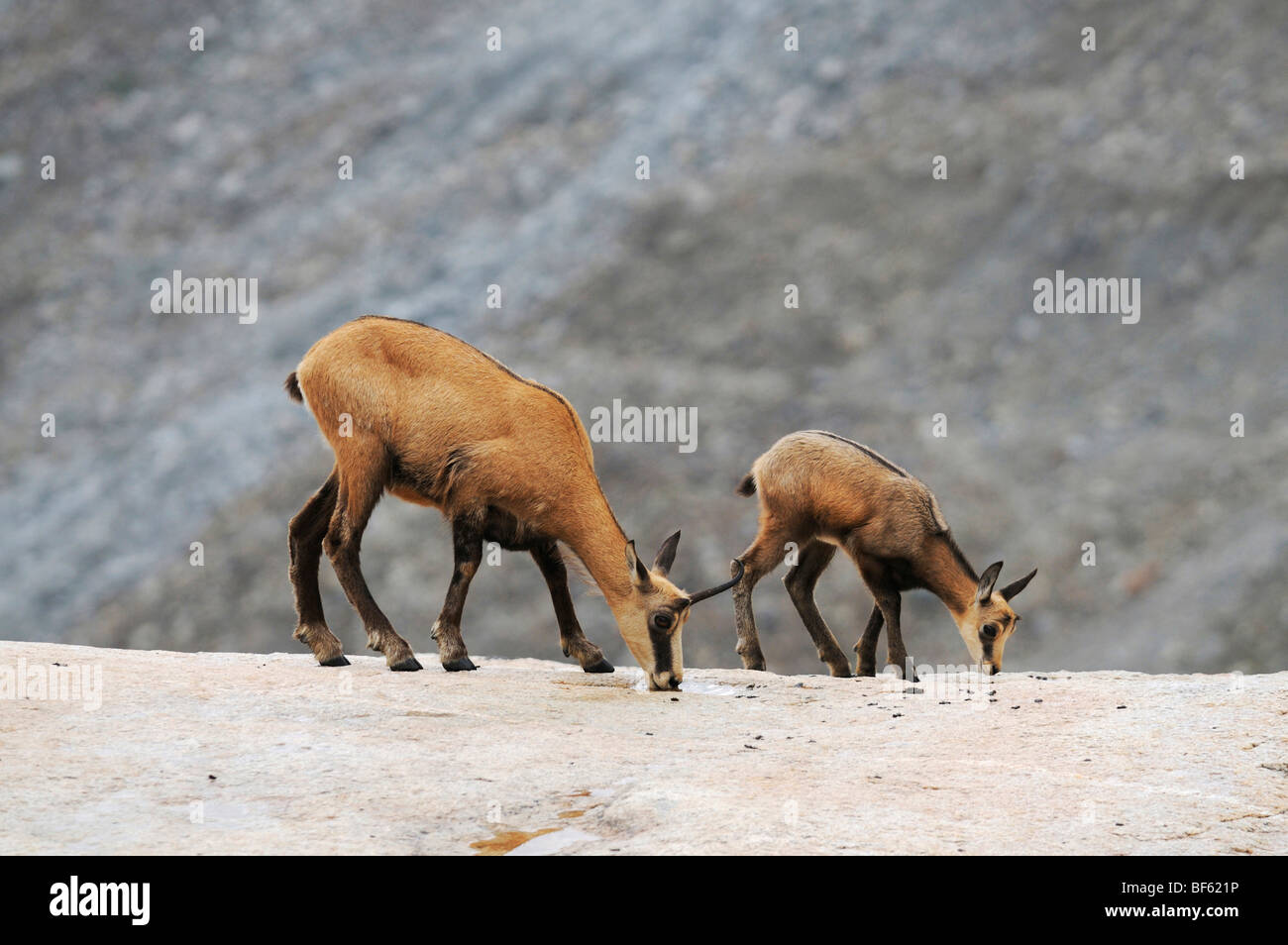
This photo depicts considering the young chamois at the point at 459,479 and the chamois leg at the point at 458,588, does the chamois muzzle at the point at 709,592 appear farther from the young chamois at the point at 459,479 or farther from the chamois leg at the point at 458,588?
the chamois leg at the point at 458,588

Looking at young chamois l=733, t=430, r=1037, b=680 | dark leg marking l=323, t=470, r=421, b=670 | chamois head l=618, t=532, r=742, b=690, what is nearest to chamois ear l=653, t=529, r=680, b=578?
chamois head l=618, t=532, r=742, b=690

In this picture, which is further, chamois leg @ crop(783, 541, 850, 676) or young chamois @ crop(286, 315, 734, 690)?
chamois leg @ crop(783, 541, 850, 676)

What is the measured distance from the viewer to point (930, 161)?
2575cm

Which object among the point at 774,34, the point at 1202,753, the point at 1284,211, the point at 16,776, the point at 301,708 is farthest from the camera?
the point at 774,34

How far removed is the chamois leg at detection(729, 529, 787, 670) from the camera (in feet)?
39.3

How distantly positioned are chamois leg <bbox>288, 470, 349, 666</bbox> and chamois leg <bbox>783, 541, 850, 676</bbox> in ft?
12.7

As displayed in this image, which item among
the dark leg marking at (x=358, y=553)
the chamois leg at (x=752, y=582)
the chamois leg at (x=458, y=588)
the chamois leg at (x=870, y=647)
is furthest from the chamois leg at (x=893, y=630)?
the dark leg marking at (x=358, y=553)

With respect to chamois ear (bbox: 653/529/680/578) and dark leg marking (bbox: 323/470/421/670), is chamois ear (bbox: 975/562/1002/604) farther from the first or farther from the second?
dark leg marking (bbox: 323/470/421/670)

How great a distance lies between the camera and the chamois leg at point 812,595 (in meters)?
11.9

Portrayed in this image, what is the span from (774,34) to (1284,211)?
10.2 metres

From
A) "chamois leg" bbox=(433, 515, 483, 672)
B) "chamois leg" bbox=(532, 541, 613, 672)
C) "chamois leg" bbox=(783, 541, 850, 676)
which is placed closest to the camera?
"chamois leg" bbox=(433, 515, 483, 672)

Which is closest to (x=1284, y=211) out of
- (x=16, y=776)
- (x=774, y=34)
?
(x=774, y=34)

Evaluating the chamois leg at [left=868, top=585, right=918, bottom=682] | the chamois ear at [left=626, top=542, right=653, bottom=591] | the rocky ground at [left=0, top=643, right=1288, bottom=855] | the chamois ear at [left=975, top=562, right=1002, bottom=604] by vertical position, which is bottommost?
the rocky ground at [left=0, top=643, right=1288, bottom=855]

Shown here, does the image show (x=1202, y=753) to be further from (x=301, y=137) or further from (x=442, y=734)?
(x=301, y=137)
